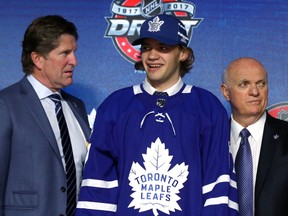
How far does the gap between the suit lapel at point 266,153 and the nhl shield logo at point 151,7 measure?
0.78 metres

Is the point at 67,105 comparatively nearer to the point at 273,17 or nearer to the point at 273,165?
the point at 273,165

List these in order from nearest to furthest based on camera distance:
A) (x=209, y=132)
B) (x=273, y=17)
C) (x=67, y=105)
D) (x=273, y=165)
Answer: (x=209, y=132), (x=273, y=165), (x=67, y=105), (x=273, y=17)

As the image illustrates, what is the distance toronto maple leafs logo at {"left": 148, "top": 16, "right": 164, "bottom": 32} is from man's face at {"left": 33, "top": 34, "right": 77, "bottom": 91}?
0.36 metres

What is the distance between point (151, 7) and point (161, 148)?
97 centimetres

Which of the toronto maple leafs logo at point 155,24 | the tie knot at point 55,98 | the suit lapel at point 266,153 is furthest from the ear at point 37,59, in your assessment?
the suit lapel at point 266,153

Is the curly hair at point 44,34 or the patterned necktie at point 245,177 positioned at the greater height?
the curly hair at point 44,34

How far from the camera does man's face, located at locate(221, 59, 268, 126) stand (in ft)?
7.73

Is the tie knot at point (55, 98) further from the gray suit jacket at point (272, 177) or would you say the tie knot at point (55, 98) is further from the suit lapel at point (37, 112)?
the gray suit jacket at point (272, 177)

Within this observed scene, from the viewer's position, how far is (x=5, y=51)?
9.66 feet

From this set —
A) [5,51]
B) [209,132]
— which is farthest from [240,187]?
[5,51]

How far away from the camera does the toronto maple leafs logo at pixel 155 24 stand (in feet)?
7.00

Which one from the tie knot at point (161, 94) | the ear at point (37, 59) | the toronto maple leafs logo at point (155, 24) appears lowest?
the tie knot at point (161, 94)

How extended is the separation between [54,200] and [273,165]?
28.3 inches

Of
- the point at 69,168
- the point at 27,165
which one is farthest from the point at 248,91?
the point at 27,165
